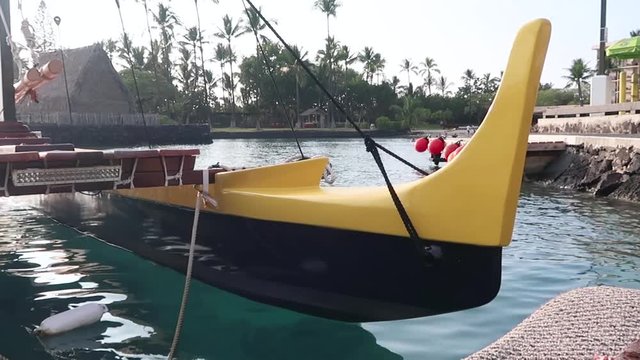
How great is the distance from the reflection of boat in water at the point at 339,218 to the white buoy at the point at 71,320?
0.97m

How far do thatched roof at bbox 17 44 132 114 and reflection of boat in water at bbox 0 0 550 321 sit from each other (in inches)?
1821

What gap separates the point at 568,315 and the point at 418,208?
3.71ft

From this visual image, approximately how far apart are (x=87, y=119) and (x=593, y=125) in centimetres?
3972

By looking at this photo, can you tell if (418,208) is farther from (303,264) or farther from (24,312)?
(24,312)

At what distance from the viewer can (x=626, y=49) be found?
67.8 ft

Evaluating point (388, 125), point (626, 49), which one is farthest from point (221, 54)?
point (626, 49)

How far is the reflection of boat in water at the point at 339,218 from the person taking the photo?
3852 millimetres

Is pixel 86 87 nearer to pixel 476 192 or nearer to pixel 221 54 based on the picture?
pixel 221 54

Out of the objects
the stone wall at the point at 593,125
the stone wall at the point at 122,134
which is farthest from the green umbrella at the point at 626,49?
the stone wall at the point at 122,134

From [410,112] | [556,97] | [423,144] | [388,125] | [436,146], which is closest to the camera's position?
[436,146]

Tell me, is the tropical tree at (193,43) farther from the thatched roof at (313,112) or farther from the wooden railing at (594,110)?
the wooden railing at (594,110)

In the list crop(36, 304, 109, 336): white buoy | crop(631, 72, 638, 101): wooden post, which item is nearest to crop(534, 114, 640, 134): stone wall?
crop(631, 72, 638, 101): wooden post

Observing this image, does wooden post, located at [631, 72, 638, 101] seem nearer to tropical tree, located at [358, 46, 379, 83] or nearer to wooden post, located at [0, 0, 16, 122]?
wooden post, located at [0, 0, 16, 122]

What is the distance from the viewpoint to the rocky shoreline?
1356 cm
